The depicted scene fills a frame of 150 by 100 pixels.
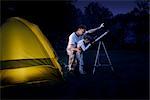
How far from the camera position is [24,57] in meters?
7.76

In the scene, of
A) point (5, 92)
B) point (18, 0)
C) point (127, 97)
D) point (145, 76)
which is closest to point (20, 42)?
point (5, 92)

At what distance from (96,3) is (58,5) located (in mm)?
3297

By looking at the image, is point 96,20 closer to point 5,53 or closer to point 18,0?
point 18,0

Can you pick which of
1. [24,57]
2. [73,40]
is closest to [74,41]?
[73,40]

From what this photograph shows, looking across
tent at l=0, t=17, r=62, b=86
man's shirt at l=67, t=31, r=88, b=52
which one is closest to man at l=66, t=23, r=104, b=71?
man's shirt at l=67, t=31, r=88, b=52

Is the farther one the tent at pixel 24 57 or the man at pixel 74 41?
the man at pixel 74 41

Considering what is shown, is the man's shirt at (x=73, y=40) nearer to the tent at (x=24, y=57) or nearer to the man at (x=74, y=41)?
the man at (x=74, y=41)

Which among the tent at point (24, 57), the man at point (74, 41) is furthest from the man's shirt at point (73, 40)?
the tent at point (24, 57)

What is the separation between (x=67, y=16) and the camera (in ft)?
55.5

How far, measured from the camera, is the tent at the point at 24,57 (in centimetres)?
753

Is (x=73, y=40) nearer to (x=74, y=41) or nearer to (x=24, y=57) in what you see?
(x=74, y=41)

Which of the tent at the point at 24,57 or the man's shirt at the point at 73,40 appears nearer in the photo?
the tent at the point at 24,57

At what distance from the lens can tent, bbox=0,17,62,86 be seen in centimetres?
753

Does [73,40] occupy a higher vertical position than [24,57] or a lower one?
higher
